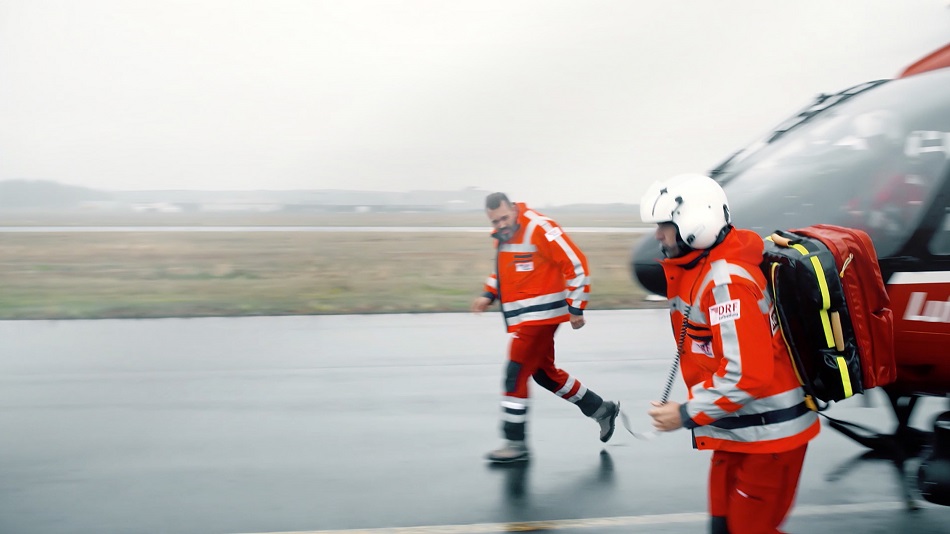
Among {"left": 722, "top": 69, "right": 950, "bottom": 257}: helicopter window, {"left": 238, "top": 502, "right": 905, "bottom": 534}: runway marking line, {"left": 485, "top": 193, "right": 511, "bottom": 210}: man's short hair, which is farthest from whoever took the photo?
{"left": 485, "top": 193, "right": 511, "bottom": 210}: man's short hair

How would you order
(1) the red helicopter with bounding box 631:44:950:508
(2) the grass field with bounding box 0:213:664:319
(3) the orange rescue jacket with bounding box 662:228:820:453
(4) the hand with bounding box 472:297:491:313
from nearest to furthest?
(3) the orange rescue jacket with bounding box 662:228:820:453 → (1) the red helicopter with bounding box 631:44:950:508 → (4) the hand with bounding box 472:297:491:313 → (2) the grass field with bounding box 0:213:664:319

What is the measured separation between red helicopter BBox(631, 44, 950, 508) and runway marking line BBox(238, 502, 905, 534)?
0.33 m

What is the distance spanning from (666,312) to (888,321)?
28.3 ft

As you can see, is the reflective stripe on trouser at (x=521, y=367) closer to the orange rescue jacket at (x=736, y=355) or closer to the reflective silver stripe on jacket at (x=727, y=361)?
the orange rescue jacket at (x=736, y=355)

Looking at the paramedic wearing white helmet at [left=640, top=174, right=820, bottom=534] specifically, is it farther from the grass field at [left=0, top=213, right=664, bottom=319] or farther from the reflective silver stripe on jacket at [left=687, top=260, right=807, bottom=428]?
the grass field at [left=0, top=213, right=664, bottom=319]

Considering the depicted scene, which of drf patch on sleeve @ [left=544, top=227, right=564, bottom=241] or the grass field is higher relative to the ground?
drf patch on sleeve @ [left=544, top=227, right=564, bottom=241]

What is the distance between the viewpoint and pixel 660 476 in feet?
17.9

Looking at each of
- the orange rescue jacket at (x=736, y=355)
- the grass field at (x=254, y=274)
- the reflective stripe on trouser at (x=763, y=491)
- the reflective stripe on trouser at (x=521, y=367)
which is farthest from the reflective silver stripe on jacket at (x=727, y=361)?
the grass field at (x=254, y=274)

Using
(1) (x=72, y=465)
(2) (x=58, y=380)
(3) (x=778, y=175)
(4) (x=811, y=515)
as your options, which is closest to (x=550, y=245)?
(3) (x=778, y=175)

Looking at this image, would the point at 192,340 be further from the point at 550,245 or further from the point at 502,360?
the point at 550,245

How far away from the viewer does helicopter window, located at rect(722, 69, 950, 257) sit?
4.67 meters

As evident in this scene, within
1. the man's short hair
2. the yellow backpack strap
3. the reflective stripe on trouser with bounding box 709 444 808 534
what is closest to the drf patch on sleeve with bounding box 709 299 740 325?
the yellow backpack strap

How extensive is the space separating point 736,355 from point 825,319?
1.07ft

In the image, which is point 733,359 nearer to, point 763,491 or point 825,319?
point 825,319
